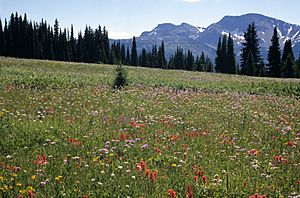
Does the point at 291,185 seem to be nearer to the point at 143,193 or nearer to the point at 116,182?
the point at 143,193

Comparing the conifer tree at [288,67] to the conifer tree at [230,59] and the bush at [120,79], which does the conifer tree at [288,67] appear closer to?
the conifer tree at [230,59]

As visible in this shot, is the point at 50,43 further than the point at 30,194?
Yes

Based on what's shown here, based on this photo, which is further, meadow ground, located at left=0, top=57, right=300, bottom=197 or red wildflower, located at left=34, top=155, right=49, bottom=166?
red wildflower, located at left=34, top=155, right=49, bottom=166

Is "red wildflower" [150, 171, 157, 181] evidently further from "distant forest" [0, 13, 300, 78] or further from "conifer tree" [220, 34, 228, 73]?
"conifer tree" [220, 34, 228, 73]

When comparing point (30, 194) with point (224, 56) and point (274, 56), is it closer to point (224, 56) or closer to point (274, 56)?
point (274, 56)

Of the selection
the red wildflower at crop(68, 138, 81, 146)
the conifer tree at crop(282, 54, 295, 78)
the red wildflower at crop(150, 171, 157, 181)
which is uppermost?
the conifer tree at crop(282, 54, 295, 78)

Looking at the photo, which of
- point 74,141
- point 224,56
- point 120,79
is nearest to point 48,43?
point 224,56

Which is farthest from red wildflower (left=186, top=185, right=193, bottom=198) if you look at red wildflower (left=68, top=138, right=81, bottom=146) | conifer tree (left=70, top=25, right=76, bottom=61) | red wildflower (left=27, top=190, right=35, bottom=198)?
conifer tree (left=70, top=25, right=76, bottom=61)

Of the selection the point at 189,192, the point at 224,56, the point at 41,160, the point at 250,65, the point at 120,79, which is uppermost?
the point at 224,56

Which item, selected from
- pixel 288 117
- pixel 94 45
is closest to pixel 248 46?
pixel 94 45

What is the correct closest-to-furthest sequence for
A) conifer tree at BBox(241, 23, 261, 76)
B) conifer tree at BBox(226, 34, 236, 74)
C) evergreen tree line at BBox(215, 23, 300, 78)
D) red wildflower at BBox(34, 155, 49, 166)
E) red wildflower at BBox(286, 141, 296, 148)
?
red wildflower at BBox(34, 155, 49, 166) → red wildflower at BBox(286, 141, 296, 148) → evergreen tree line at BBox(215, 23, 300, 78) → conifer tree at BBox(241, 23, 261, 76) → conifer tree at BBox(226, 34, 236, 74)

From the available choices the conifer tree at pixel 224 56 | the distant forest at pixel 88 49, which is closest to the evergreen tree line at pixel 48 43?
the distant forest at pixel 88 49

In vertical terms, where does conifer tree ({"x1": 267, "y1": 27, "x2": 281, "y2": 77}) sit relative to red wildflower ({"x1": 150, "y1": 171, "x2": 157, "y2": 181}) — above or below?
above

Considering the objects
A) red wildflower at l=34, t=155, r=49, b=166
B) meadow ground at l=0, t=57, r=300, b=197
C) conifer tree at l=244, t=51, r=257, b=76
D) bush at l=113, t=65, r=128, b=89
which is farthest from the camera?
conifer tree at l=244, t=51, r=257, b=76
